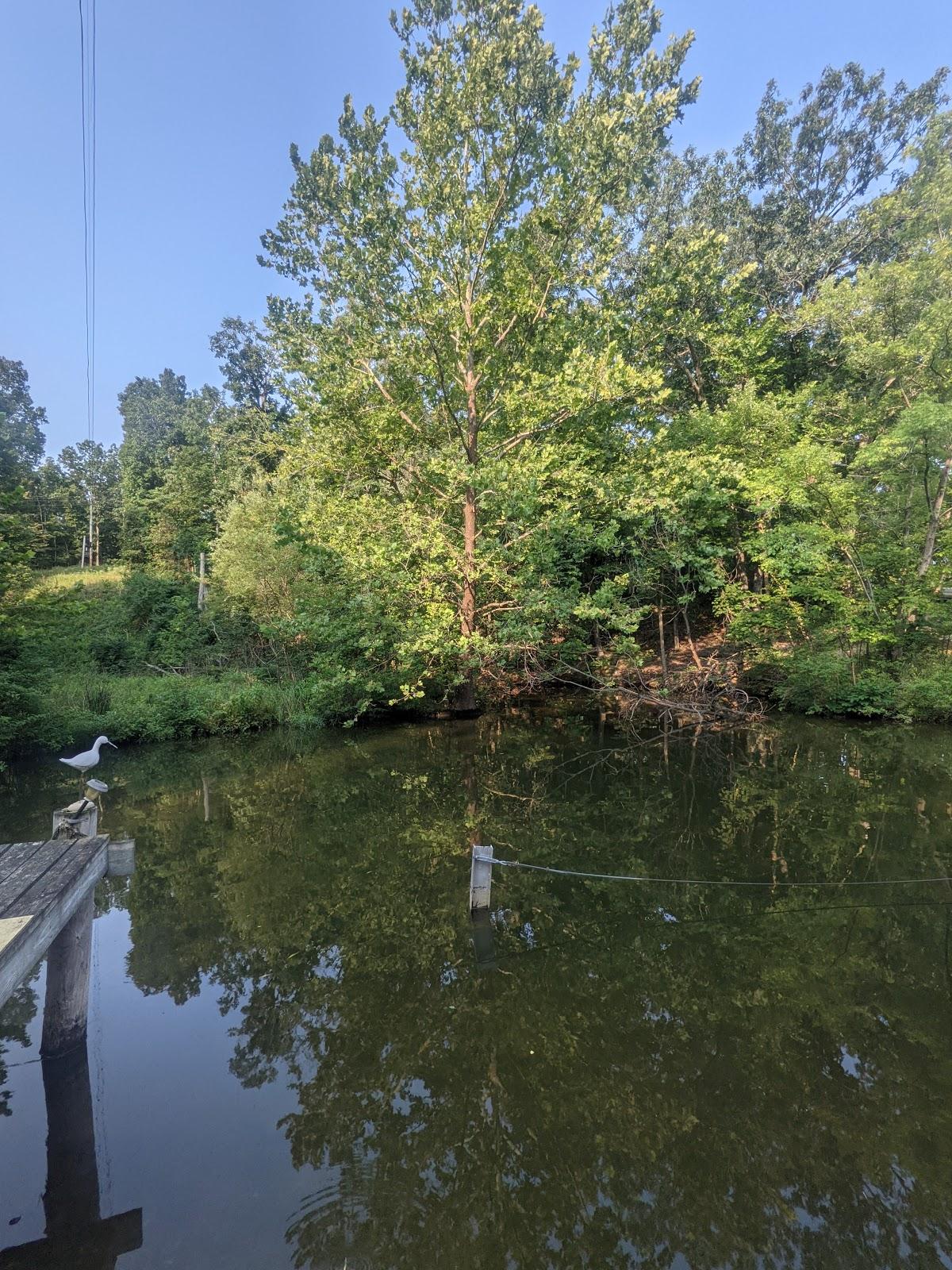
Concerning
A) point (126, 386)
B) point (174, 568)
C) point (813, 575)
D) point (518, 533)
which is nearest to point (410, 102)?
point (518, 533)

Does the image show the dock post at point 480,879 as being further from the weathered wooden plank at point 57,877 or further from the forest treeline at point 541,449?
the forest treeline at point 541,449

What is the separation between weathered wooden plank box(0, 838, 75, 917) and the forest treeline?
721 cm

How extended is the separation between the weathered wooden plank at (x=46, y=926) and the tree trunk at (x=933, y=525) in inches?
569

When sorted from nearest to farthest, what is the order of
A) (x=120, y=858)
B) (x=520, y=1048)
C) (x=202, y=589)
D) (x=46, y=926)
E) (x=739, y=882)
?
(x=46, y=926)
(x=520, y=1048)
(x=120, y=858)
(x=739, y=882)
(x=202, y=589)

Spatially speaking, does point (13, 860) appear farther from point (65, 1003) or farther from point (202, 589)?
point (202, 589)

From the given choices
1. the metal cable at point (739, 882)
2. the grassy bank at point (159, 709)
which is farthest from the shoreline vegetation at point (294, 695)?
the metal cable at point (739, 882)

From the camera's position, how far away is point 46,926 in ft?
9.96

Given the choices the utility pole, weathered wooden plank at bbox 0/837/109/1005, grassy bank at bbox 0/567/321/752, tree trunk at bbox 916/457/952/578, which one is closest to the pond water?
weathered wooden plank at bbox 0/837/109/1005

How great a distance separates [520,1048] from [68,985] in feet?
9.34

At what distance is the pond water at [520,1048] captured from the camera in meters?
2.71

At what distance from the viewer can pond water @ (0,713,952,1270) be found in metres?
2.71

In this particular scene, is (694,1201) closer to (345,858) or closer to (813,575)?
(345,858)

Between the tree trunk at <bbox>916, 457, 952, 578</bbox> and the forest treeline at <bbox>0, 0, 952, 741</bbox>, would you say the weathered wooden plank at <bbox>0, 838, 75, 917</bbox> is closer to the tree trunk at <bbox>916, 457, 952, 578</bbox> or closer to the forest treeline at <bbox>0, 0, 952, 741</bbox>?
the forest treeline at <bbox>0, 0, 952, 741</bbox>

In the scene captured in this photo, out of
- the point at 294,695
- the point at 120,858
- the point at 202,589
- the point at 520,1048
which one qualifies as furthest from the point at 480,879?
the point at 202,589
